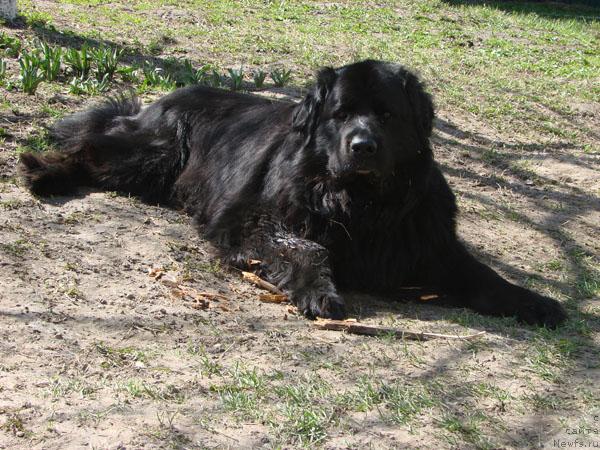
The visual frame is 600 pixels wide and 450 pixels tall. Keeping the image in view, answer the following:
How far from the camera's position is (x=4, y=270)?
4418 millimetres

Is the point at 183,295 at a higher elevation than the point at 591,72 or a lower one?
lower

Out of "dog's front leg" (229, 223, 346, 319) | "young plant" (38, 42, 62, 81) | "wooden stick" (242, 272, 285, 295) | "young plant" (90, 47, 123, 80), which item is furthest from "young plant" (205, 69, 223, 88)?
"wooden stick" (242, 272, 285, 295)

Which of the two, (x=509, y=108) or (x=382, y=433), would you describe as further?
(x=509, y=108)

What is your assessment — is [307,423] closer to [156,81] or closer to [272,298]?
[272,298]

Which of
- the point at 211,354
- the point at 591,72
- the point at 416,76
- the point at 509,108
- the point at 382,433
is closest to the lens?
the point at 382,433

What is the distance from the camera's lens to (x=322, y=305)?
177 inches

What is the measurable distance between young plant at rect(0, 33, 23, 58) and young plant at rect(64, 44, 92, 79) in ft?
1.92

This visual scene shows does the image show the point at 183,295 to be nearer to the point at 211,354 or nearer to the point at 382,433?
the point at 211,354

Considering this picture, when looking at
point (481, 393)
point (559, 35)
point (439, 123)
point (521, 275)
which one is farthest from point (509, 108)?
point (481, 393)

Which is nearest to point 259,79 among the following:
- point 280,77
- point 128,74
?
point 280,77

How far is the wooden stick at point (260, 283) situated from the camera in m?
4.87

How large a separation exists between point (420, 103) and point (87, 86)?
3791 mm

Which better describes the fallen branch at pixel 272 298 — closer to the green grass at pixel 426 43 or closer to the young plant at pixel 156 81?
the young plant at pixel 156 81

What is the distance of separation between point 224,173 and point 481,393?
9.73 feet
